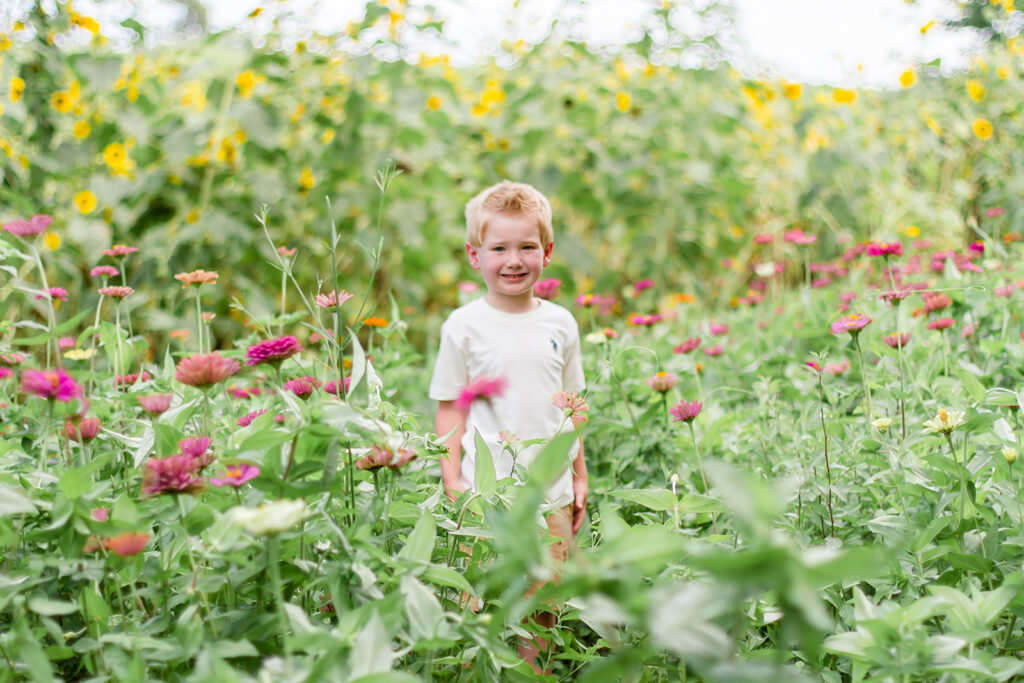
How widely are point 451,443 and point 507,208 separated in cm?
43

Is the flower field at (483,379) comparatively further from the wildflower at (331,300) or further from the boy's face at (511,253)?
the boy's face at (511,253)

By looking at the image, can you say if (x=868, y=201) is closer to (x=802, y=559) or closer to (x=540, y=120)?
(x=540, y=120)

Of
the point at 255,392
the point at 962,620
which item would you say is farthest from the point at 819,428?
the point at 255,392

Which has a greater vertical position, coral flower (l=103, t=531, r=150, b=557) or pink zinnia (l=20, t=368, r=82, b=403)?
pink zinnia (l=20, t=368, r=82, b=403)

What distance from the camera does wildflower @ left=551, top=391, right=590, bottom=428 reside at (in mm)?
1160

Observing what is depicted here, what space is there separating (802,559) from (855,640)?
427 millimetres

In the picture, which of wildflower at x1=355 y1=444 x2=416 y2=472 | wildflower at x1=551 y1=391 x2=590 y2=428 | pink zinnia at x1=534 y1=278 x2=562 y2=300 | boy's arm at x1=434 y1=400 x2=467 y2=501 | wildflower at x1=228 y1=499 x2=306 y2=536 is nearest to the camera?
wildflower at x1=228 y1=499 x2=306 y2=536

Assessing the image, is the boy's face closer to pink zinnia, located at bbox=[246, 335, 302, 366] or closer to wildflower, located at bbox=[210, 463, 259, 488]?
pink zinnia, located at bbox=[246, 335, 302, 366]

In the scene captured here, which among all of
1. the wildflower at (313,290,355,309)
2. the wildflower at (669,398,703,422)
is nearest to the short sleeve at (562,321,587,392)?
the wildflower at (669,398,703,422)

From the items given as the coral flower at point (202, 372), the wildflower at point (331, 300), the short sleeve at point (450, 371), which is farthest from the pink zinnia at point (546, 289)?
the coral flower at point (202, 372)

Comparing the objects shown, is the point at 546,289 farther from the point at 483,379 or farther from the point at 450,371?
the point at 483,379

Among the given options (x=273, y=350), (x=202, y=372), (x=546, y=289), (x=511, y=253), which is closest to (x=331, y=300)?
(x=273, y=350)

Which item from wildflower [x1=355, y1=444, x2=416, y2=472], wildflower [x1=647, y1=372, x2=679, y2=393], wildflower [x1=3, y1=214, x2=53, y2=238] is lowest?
wildflower [x1=647, y1=372, x2=679, y2=393]

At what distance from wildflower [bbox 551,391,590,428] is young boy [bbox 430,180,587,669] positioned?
0.07 metres
